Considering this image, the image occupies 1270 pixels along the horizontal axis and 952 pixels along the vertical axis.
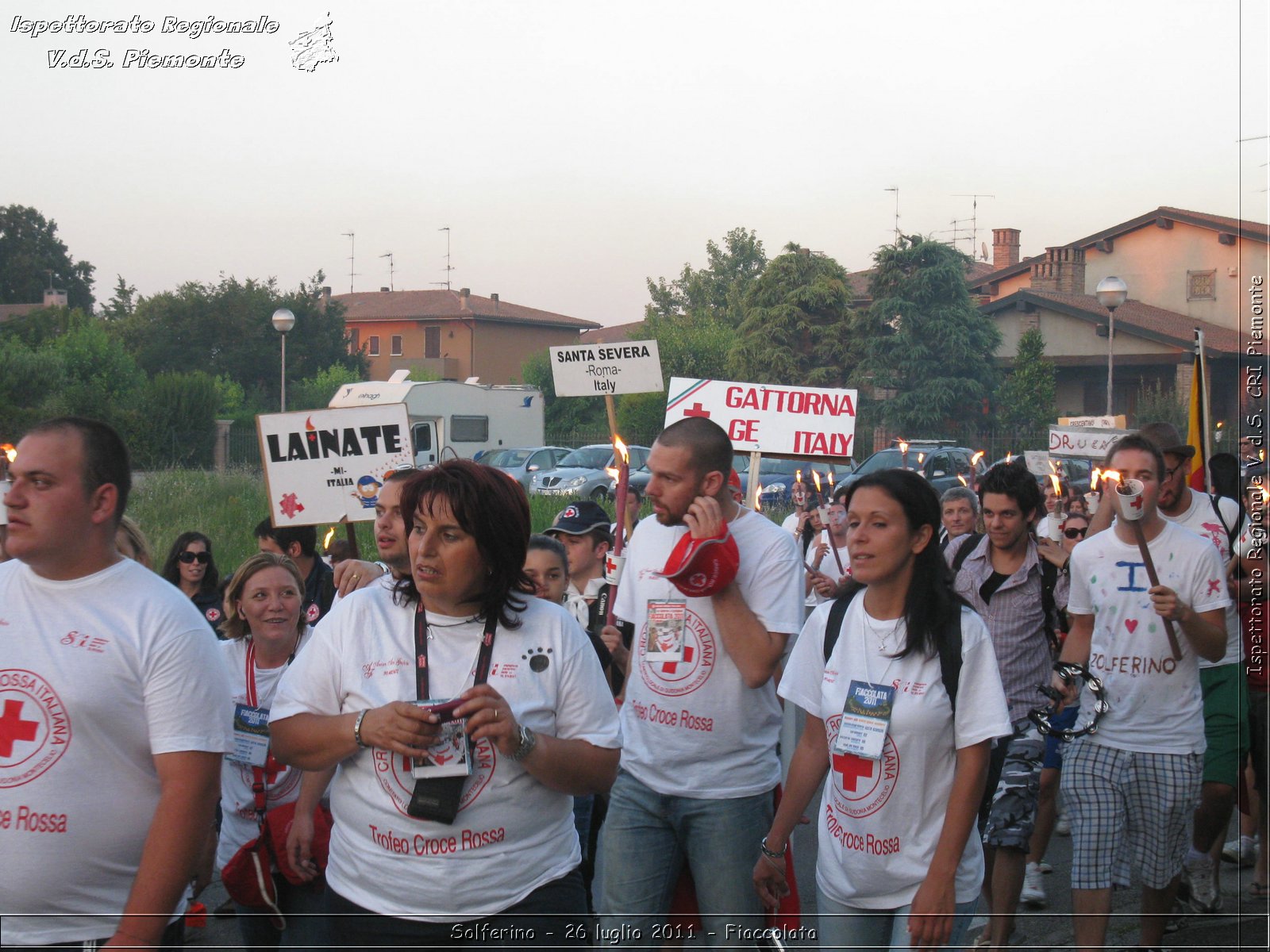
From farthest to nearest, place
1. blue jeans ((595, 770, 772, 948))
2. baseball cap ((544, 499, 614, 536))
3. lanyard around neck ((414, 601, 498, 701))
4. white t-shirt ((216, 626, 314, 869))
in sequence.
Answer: baseball cap ((544, 499, 614, 536)) < white t-shirt ((216, 626, 314, 869)) < blue jeans ((595, 770, 772, 948)) < lanyard around neck ((414, 601, 498, 701))

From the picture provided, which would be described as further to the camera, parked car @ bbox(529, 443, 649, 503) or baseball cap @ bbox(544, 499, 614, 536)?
parked car @ bbox(529, 443, 649, 503)

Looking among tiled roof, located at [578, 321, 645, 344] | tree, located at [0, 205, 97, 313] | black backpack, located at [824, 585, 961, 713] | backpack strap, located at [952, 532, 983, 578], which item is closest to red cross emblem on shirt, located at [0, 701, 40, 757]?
black backpack, located at [824, 585, 961, 713]

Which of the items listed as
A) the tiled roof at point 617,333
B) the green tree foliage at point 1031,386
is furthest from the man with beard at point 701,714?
the tiled roof at point 617,333

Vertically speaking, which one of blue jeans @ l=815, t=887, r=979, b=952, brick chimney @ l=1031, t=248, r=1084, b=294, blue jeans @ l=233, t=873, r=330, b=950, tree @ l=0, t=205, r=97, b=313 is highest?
tree @ l=0, t=205, r=97, b=313

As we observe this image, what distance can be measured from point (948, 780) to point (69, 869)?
2.27 m

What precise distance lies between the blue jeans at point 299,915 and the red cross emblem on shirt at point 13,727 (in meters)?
1.24

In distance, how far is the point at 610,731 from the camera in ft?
9.95

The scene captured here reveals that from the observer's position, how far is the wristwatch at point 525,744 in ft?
8.95

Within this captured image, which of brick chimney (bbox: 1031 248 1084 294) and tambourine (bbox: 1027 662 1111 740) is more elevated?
brick chimney (bbox: 1031 248 1084 294)

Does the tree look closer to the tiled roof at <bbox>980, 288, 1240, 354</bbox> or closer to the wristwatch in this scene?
the tiled roof at <bbox>980, 288, 1240, 354</bbox>

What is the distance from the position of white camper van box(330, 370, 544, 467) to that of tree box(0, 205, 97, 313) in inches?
848

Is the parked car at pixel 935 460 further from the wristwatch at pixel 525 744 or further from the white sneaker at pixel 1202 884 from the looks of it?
the wristwatch at pixel 525 744

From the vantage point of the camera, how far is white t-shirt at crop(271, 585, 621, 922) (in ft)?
9.06

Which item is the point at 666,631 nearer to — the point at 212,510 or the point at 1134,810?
the point at 1134,810
